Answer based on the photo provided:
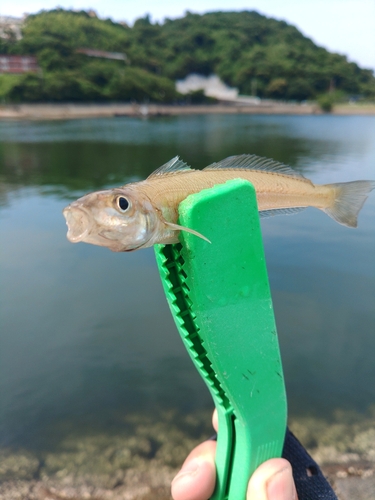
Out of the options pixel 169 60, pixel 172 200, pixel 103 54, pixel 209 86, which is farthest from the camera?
pixel 169 60

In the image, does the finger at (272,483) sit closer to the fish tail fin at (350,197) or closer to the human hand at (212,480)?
the human hand at (212,480)

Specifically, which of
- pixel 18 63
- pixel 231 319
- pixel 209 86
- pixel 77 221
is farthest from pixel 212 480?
pixel 209 86

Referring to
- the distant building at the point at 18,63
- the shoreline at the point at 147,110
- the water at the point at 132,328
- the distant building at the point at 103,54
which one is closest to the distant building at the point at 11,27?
the distant building at the point at 18,63

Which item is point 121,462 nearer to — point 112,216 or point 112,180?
point 112,216

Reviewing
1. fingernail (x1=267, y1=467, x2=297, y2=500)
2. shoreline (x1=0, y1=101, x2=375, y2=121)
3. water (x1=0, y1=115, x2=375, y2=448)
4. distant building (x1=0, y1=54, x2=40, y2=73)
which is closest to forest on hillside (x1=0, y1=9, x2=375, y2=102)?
distant building (x1=0, y1=54, x2=40, y2=73)

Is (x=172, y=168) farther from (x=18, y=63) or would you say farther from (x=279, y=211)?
(x=18, y=63)

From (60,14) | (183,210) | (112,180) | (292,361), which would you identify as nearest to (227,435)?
(183,210)

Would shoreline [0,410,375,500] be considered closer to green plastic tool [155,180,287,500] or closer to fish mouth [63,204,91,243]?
green plastic tool [155,180,287,500]
